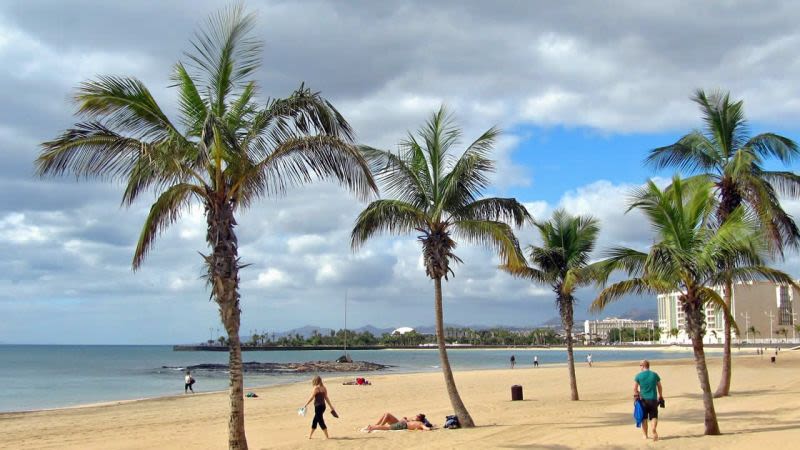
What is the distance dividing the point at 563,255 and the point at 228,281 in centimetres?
1350

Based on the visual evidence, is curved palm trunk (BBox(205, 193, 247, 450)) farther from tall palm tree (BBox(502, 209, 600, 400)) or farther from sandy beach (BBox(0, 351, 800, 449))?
tall palm tree (BBox(502, 209, 600, 400))

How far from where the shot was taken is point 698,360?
12.9m

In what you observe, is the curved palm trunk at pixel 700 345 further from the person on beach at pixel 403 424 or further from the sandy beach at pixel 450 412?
the person on beach at pixel 403 424

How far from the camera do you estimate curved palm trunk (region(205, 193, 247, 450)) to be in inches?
401

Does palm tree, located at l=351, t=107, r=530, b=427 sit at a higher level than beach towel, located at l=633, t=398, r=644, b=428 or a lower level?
higher

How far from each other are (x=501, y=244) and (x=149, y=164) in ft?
23.8

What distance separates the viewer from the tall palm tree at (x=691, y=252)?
1229 cm

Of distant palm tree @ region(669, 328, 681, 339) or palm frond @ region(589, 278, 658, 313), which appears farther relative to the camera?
distant palm tree @ region(669, 328, 681, 339)

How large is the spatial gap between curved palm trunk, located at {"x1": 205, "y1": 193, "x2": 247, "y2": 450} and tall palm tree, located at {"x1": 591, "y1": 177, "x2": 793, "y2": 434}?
7094mm

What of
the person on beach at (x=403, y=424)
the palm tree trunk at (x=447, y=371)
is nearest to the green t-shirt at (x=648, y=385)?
the palm tree trunk at (x=447, y=371)

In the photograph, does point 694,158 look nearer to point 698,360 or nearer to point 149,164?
point 698,360

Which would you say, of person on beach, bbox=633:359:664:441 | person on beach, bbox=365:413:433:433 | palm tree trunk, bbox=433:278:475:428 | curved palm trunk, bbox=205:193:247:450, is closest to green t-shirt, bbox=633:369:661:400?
person on beach, bbox=633:359:664:441

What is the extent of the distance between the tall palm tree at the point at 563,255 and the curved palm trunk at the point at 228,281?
40.4 ft

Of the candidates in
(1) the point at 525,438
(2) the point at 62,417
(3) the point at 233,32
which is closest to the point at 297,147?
(3) the point at 233,32
